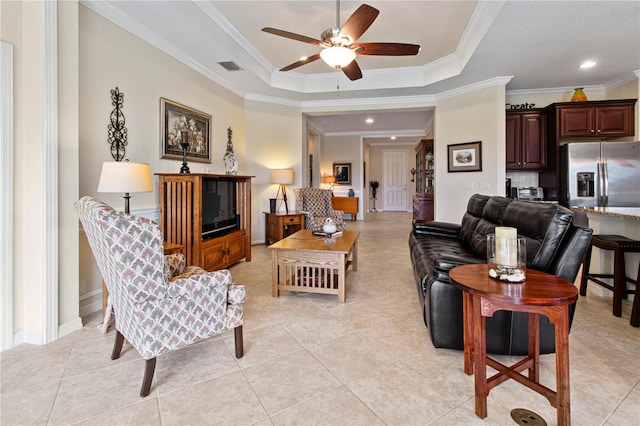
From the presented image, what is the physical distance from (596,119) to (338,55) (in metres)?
4.57

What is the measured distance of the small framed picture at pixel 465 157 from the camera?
510 cm

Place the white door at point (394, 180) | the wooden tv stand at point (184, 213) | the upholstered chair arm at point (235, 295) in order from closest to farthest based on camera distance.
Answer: the upholstered chair arm at point (235, 295) < the wooden tv stand at point (184, 213) < the white door at point (394, 180)

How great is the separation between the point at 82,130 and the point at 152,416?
240 centimetres

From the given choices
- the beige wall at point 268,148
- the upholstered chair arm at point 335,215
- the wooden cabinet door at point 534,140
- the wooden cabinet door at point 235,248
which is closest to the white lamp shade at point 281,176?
the beige wall at point 268,148

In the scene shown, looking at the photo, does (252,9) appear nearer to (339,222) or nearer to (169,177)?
(169,177)

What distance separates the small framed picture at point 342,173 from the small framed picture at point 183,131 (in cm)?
608

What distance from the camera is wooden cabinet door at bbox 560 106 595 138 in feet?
15.9

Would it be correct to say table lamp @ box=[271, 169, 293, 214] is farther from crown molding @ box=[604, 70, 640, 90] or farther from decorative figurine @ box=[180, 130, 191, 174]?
crown molding @ box=[604, 70, 640, 90]

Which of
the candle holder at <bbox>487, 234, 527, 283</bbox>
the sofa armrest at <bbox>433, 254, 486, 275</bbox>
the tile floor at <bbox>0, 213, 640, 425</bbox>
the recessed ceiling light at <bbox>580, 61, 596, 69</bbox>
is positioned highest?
the recessed ceiling light at <bbox>580, 61, 596, 69</bbox>

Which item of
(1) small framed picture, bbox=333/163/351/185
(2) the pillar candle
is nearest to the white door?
(1) small framed picture, bbox=333/163/351/185

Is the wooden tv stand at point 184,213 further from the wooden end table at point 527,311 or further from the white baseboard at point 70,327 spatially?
the wooden end table at point 527,311

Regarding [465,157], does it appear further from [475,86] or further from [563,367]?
[563,367]

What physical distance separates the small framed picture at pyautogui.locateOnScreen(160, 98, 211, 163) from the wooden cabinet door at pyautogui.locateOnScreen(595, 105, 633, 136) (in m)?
5.95

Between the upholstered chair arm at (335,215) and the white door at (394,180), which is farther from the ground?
the white door at (394,180)
